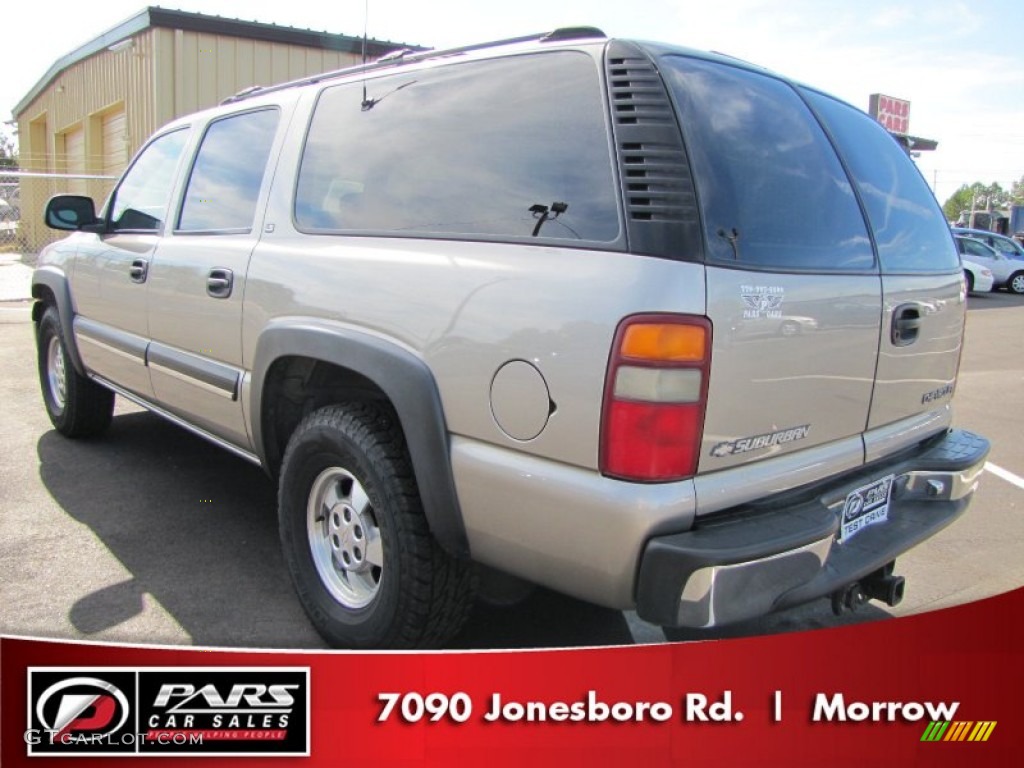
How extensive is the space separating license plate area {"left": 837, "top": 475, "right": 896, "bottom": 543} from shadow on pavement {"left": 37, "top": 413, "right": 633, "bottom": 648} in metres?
0.91

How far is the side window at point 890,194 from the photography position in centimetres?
284

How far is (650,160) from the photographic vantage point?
216cm

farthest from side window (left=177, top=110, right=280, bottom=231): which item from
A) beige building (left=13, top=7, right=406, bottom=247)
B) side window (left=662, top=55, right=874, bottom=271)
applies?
beige building (left=13, top=7, right=406, bottom=247)

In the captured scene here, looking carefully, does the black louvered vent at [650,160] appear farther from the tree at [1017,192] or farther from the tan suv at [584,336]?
the tree at [1017,192]

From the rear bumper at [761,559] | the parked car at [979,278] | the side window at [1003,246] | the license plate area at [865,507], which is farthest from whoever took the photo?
the side window at [1003,246]

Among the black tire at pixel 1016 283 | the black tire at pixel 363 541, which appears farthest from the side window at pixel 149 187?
the black tire at pixel 1016 283

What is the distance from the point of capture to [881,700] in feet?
8.28

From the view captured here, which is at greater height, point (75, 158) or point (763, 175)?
point (75, 158)

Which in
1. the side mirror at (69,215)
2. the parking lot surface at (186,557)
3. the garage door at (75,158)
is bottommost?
the parking lot surface at (186,557)

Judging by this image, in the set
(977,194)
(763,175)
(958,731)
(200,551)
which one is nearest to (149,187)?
(200,551)

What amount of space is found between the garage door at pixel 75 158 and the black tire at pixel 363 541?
57.7 feet

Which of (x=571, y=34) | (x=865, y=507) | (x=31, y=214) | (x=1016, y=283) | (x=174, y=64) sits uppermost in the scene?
(x=174, y=64)

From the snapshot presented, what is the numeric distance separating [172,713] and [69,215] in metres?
3.13

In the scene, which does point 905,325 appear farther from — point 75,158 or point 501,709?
point 75,158
